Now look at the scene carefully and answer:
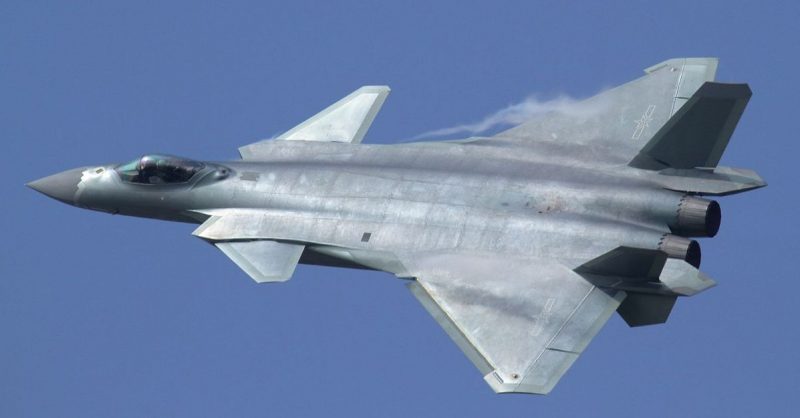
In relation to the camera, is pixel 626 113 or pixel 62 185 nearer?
pixel 626 113

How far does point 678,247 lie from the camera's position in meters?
35.7

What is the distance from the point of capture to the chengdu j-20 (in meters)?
35.3

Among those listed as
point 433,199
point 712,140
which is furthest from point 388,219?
point 712,140

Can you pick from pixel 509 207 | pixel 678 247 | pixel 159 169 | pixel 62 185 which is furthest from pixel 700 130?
pixel 62 185

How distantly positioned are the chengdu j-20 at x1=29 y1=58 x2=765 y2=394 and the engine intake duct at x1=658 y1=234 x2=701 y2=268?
0.11 ft

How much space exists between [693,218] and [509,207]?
3.21 meters

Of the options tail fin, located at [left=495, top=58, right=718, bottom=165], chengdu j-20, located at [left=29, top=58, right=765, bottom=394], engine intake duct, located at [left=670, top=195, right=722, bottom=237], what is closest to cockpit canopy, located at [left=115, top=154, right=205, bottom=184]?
chengdu j-20, located at [left=29, top=58, right=765, bottom=394]

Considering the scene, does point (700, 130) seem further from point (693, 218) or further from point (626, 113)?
point (626, 113)

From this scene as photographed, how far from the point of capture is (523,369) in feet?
112

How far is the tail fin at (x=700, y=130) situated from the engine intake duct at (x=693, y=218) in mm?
880

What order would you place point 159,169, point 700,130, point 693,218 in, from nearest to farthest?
point 693,218 → point 700,130 → point 159,169

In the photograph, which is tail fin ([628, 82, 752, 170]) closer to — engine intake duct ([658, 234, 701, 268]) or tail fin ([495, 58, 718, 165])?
tail fin ([495, 58, 718, 165])

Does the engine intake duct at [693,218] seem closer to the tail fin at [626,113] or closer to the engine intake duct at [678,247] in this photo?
the engine intake duct at [678,247]

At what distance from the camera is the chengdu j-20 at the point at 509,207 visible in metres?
35.3
